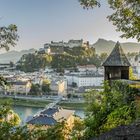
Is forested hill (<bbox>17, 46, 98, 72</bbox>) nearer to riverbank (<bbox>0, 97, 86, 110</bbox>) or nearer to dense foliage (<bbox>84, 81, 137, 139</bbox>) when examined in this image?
riverbank (<bbox>0, 97, 86, 110</bbox>)

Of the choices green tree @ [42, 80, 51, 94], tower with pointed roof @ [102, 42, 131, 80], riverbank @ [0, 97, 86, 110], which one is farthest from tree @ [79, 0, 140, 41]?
green tree @ [42, 80, 51, 94]

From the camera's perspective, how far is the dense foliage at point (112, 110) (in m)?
6.71

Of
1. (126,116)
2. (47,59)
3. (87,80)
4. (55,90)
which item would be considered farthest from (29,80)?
(126,116)

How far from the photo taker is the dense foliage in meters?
6.71

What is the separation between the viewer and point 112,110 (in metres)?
7.67

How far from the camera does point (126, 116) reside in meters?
6.71

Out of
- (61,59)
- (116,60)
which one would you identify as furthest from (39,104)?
(116,60)

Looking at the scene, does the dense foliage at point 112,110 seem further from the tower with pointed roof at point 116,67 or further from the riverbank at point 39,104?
the riverbank at point 39,104


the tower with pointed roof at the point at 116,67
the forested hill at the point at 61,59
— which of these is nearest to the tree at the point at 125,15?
the tower with pointed roof at the point at 116,67

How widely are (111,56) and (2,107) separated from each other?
5.13 meters

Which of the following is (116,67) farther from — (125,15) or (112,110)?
(125,15)

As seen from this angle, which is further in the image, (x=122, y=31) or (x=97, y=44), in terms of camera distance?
(x=97, y=44)

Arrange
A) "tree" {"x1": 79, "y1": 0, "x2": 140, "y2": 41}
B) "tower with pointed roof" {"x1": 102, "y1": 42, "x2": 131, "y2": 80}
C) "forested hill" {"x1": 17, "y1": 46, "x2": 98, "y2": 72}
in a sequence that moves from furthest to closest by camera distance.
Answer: "forested hill" {"x1": 17, "y1": 46, "x2": 98, "y2": 72} → "tower with pointed roof" {"x1": 102, "y1": 42, "x2": 131, "y2": 80} → "tree" {"x1": 79, "y1": 0, "x2": 140, "y2": 41}

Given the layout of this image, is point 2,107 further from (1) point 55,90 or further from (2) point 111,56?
(1) point 55,90
